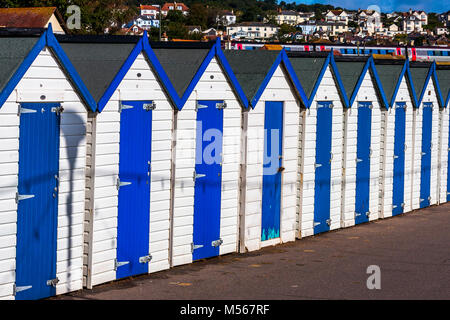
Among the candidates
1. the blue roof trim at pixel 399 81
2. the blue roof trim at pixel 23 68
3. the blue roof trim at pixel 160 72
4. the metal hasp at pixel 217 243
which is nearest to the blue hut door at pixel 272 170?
the metal hasp at pixel 217 243

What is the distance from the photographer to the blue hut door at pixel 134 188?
10734 millimetres

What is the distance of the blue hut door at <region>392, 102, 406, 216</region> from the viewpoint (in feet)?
57.3

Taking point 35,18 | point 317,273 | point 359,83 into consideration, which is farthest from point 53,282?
point 35,18

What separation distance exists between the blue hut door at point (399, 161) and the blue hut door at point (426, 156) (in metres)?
1.06

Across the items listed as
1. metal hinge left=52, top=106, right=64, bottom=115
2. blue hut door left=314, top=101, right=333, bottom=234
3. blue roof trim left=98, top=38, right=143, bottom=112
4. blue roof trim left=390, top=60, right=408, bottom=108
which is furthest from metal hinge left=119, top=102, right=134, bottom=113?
blue roof trim left=390, top=60, right=408, bottom=108

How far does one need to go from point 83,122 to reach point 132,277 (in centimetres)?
212

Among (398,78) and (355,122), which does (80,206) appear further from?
(398,78)

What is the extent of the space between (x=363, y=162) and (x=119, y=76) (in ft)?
23.0

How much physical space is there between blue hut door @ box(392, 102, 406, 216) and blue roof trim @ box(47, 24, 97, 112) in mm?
8687

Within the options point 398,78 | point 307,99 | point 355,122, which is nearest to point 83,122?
point 307,99

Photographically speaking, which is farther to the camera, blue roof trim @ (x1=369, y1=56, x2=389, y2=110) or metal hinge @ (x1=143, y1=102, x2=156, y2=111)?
blue roof trim @ (x1=369, y1=56, x2=389, y2=110)

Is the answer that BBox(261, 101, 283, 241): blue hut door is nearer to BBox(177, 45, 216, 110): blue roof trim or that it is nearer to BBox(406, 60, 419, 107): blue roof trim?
BBox(177, 45, 216, 110): blue roof trim

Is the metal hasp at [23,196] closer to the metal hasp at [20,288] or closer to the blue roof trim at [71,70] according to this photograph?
the metal hasp at [20,288]

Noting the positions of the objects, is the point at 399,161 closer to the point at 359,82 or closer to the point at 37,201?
the point at 359,82
